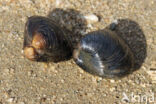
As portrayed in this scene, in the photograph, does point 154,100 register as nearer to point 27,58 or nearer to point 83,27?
point 83,27

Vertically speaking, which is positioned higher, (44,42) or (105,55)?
(44,42)

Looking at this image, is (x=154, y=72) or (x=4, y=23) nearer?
(x=154, y=72)

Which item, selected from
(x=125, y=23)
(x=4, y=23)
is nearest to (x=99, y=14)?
(x=125, y=23)
